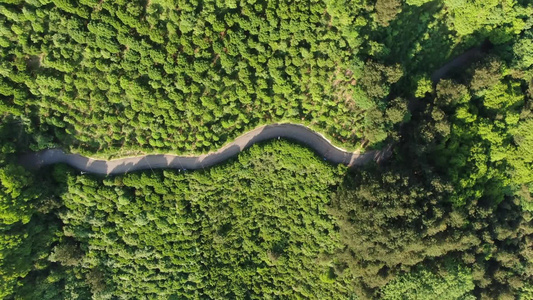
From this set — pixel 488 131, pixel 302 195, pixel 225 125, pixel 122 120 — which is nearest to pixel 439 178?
pixel 488 131

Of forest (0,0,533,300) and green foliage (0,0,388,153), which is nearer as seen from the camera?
green foliage (0,0,388,153)

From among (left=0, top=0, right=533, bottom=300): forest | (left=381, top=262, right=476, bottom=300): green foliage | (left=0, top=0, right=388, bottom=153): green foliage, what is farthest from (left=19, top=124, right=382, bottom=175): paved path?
(left=381, top=262, right=476, bottom=300): green foliage

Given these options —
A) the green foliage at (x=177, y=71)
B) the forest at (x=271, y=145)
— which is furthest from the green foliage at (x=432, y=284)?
the green foliage at (x=177, y=71)

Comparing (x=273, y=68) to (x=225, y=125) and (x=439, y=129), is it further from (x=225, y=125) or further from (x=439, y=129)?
(x=439, y=129)

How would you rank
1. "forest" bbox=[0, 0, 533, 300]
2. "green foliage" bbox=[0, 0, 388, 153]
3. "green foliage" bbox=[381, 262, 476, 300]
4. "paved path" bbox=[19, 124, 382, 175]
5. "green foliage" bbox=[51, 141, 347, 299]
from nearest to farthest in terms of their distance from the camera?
"green foliage" bbox=[0, 0, 388, 153], "forest" bbox=[0, 0, 533, 300], "green foliage" bbox=[381, 262, 476, 300], "paved path" bbox=[19, 124, 382, 175], "green foliage" bbox=[51, 141, 347, 299]

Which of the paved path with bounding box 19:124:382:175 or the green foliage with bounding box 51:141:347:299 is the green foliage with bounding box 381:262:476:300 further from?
the paved path with bounding box 19:124:382:175

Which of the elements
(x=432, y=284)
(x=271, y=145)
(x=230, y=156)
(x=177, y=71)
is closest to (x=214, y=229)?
→ (x=230, y=156)

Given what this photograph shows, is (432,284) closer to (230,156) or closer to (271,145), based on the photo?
(271,145)
